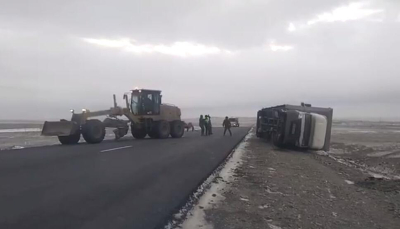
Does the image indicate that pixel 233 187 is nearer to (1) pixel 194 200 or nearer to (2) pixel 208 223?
(1) pixel 194 200

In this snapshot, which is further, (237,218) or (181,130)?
(181,130)

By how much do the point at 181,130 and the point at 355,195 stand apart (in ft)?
67.4

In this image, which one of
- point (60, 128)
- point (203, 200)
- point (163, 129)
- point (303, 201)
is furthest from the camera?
point (163, 129)

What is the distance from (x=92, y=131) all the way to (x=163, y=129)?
7.00 m

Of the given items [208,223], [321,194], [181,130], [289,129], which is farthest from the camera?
[181,130]

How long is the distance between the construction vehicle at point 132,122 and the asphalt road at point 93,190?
727 cm

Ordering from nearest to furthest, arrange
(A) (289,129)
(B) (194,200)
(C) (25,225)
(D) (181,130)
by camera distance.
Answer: (C) (25,225)
(B) (194,200)
(A) (289,129)
(D) (181,130)

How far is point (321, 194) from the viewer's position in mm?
9375

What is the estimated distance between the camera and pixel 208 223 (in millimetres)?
6430

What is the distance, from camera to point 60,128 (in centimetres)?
2086

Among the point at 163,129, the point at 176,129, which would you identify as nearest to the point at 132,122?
the point at 163,129

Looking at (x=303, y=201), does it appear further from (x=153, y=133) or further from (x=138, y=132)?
(x=138, y=132)

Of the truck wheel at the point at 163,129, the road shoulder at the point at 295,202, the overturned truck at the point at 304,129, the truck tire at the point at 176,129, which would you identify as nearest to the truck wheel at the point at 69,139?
the truck wheel at the point at 163,129

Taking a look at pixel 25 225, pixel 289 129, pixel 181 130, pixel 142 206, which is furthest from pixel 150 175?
pixel 181 130
